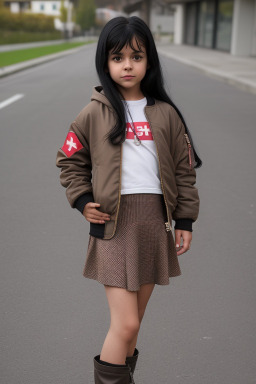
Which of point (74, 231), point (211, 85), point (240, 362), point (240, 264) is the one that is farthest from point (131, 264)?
point (211, 85)

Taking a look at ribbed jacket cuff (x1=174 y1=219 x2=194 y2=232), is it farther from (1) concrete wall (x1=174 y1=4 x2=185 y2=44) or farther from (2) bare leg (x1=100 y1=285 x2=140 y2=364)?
(1) concrete wall (x1=174 y1=4 x2=185 y2=44)

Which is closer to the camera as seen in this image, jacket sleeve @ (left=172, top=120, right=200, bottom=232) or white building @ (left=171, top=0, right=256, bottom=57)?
jacket sleeve @ (left=172, top=120, right=200, bottom=232)

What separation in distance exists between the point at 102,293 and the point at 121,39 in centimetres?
181

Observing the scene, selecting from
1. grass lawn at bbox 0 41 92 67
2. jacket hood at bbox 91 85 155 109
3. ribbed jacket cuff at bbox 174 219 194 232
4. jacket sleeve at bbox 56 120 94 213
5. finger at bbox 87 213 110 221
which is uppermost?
jacket hood at bbox 91 85 155 109

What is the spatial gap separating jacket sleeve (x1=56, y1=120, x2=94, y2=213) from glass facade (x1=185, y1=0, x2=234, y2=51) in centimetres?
3110

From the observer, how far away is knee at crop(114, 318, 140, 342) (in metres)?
1.92

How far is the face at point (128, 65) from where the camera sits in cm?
195

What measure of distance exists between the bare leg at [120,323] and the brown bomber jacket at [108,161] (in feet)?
0.72

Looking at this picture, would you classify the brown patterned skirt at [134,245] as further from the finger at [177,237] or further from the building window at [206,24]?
the building window at [206,24]

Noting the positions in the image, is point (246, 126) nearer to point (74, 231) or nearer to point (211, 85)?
point (74, 231)

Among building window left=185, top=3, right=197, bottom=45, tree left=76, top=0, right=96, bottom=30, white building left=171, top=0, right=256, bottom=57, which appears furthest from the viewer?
tree left=76, top=0, right=96, bottom=30

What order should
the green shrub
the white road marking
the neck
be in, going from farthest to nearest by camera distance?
the green shrub → the white road marking → the neck

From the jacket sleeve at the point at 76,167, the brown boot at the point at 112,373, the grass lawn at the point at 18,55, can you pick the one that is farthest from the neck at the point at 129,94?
the grass lawn at the point at 18,55

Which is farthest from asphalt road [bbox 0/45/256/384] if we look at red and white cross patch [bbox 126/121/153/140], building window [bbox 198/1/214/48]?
building window [bbox 198/1/214/48]
